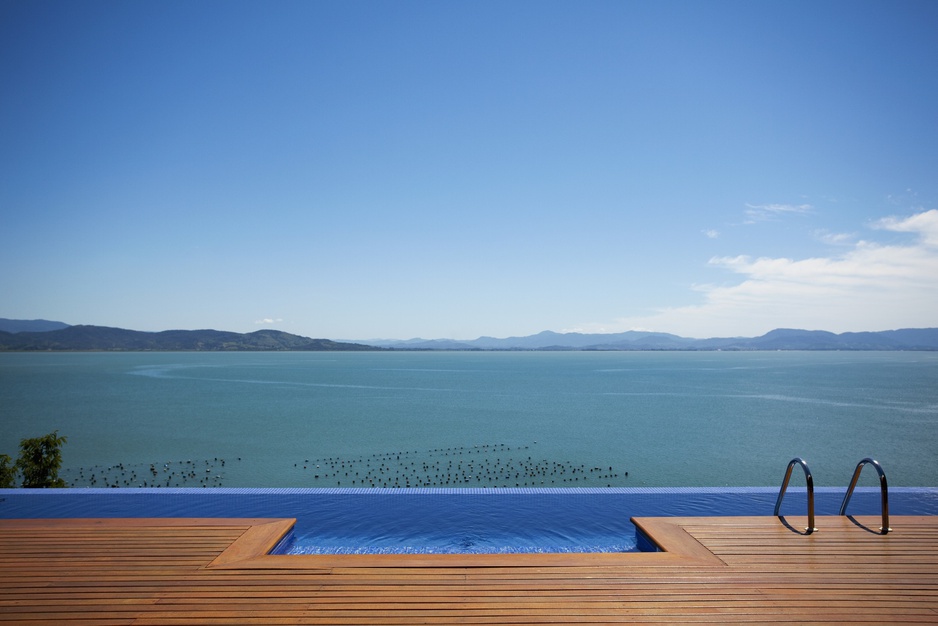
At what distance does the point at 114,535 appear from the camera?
4277 mm

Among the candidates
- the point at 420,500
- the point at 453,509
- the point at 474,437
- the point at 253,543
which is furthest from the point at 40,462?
the point at 474,437

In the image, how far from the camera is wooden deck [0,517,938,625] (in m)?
3.06

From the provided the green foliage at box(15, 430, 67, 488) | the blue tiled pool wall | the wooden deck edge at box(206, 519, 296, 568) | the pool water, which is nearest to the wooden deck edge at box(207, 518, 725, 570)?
the wooden deck edge at box(206, 519, 296, 568)

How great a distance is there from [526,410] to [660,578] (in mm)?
31079

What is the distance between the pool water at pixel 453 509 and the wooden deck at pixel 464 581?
7.12 feet

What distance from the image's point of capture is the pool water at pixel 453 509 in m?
6.28

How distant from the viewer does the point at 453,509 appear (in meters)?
6.76

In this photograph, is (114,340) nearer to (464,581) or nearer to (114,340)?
(114,340)

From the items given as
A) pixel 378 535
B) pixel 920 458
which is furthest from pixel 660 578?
pixel 920 458

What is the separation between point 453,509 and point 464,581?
338 centimetres

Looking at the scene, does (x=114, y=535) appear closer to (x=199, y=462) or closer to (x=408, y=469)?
(x=408, y=469)

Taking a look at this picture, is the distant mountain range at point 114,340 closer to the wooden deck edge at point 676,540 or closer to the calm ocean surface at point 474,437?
the calm ocean surface at point 474,437

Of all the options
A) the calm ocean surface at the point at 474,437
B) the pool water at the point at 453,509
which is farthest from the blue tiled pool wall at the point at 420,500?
the calm ocean surface at the point at 474,437

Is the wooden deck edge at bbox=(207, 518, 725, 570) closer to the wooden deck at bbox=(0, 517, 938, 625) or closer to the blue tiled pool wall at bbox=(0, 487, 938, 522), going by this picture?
the wooden deck at bbox=(0, 517, 938, 625)
